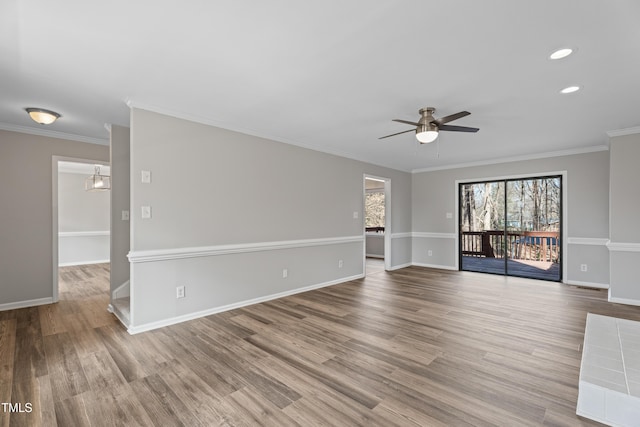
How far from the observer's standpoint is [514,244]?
6.86 metres

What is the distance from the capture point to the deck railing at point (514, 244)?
6.41 m

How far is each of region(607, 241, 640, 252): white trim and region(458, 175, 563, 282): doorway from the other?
4.25 ft

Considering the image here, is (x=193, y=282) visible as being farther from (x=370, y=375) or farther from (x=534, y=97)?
(x=534, y=97)

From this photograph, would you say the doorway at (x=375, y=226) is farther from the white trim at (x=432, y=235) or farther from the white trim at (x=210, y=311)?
the white trim at (x=210, y=311)

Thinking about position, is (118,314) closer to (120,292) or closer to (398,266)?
(120,292)

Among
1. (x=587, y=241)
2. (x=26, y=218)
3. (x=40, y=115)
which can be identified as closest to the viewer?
(x=40, y=115)

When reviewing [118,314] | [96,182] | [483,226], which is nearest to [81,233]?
[96,182]

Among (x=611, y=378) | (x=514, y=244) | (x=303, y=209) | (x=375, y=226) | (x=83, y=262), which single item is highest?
(x=303, y=209)

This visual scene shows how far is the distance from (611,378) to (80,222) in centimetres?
1008

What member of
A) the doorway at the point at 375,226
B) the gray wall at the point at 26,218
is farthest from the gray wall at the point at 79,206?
the doorway at the point at 375,226

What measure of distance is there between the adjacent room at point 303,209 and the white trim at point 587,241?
1.3 inches

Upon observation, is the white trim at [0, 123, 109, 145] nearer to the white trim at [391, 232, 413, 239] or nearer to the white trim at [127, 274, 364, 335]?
Answer: the white trim at [127, 274, 364, 335]

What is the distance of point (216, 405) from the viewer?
194cm

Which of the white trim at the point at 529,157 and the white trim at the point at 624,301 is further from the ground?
the white trim at the point at 529,157
